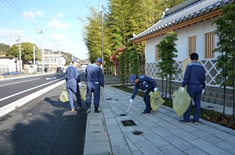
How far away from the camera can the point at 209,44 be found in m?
7.70

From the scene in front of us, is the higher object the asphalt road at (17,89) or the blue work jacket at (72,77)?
the blue work jacket at (72,77)

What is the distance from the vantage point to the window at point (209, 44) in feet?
24.6

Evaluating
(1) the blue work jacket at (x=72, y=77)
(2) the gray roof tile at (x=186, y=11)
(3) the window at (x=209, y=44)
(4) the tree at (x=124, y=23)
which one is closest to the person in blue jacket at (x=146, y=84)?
(1) the blue work jacket at (x=72, y=77)

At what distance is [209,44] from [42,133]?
22.4ft

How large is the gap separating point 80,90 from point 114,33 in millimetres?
10387

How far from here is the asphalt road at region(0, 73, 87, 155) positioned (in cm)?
364

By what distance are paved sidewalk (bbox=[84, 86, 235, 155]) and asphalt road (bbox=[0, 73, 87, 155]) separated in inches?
12.4

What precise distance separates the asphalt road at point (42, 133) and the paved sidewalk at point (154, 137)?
1.03 feet

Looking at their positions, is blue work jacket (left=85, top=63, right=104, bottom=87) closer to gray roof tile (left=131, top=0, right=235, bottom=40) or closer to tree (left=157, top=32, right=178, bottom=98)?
tree (left=157, top=32, right=178, bottom=98)

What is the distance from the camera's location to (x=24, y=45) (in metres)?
59.8

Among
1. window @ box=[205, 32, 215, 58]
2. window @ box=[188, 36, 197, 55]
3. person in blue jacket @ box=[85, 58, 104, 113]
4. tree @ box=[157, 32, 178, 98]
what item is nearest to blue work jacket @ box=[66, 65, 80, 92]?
person in blue jacket @ box=[85, 58, 104, 113]

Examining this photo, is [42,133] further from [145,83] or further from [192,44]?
[192,44]

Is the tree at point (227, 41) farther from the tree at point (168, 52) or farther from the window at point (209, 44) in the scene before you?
the window at point (209, 44)

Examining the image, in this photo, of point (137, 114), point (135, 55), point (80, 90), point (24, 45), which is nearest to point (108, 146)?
point (137, 114)
